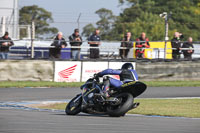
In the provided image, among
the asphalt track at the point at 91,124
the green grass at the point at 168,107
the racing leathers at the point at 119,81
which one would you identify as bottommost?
the green grass at the point at 168,107

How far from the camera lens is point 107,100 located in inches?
399

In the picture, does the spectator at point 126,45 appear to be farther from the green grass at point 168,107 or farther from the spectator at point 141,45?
the green grass at point 168,107

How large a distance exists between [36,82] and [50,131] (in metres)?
11.1

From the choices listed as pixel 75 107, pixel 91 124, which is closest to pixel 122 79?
pixel 75 107

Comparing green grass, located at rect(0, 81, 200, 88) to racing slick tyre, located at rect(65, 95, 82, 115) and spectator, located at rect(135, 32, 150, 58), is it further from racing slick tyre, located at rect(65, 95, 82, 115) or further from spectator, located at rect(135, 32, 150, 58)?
racing slick tyre, located at rect(65, 95, 82, 115)

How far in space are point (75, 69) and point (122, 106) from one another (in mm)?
9246

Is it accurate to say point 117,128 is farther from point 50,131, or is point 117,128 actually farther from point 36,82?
point 36,82

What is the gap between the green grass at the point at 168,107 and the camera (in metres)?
11.2

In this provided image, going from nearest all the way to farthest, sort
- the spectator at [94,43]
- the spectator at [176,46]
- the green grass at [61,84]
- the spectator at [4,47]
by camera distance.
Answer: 1. the green grass at [61,84]
2. the spectator at [4,47]
3. the spectator at [94,43]
4. the spectator at [176,46]

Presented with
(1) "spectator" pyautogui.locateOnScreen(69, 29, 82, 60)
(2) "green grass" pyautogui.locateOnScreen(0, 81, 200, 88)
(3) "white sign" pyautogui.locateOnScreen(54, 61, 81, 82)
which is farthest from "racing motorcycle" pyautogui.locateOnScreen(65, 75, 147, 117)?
(1) "spectator" pyautogui.locateOnScreen(69, 29, 82, 60)

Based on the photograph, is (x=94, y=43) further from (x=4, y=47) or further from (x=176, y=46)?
(x=4, y=47)

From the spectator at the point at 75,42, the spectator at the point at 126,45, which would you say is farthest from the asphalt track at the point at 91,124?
the spectator at the point at 126,45

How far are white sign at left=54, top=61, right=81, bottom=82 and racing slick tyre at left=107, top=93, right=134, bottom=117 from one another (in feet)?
28.6

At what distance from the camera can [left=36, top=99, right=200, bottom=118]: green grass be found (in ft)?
36.7
